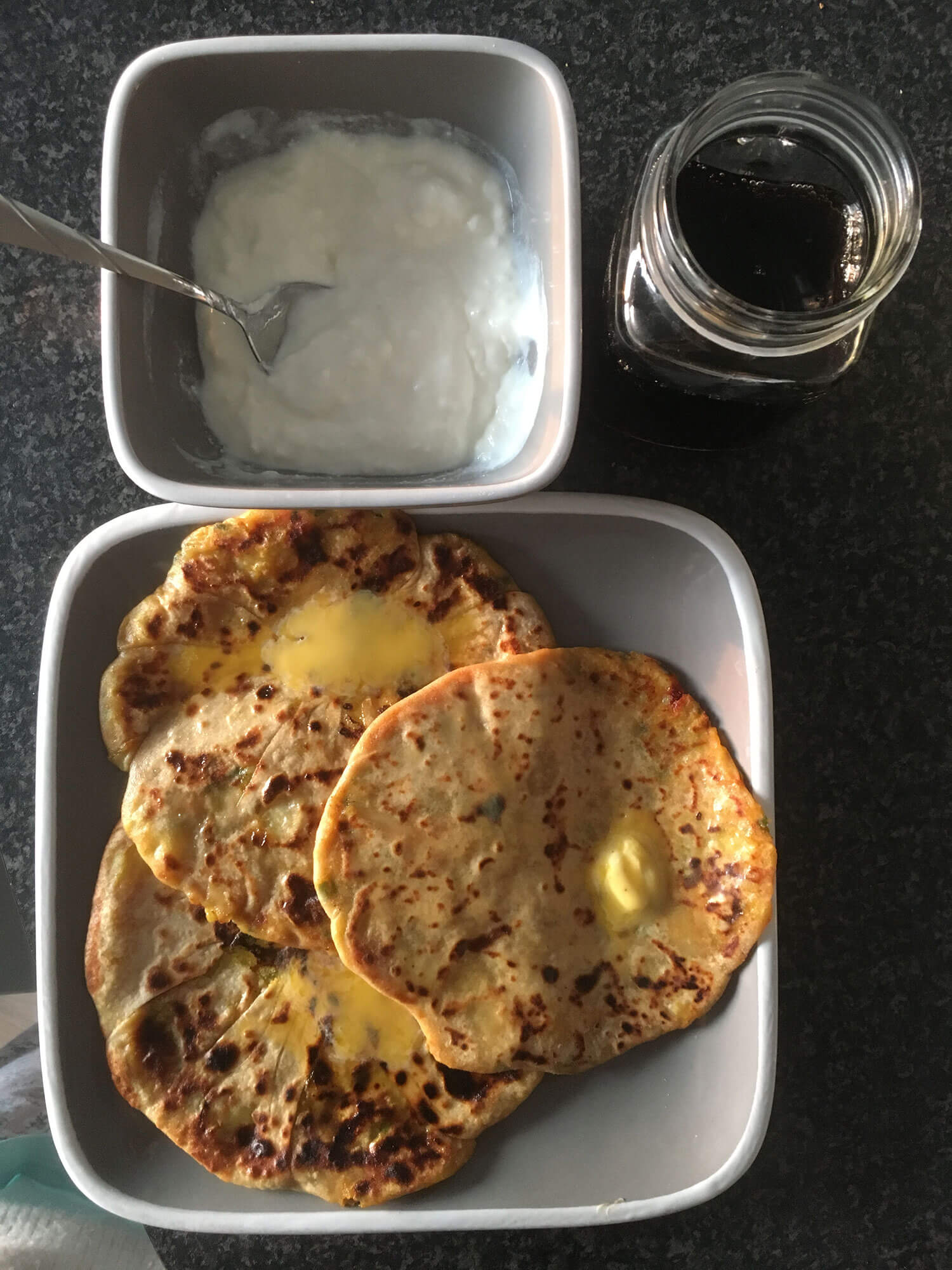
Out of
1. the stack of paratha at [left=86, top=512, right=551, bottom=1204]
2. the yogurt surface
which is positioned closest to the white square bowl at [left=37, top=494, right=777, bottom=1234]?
the stack of paratha at [left=86, top=512, right=551, bottom=1204]

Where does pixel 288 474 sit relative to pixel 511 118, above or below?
below

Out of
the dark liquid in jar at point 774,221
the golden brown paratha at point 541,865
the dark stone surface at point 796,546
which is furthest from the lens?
the dark stone surface at point 796,546

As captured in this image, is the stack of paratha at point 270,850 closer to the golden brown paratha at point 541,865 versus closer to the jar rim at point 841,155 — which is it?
the golden brown paratha at point 541,865

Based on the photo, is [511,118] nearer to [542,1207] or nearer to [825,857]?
[825,857]

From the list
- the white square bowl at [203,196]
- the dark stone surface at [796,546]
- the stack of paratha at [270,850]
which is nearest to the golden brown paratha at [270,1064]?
the stack of paratha at [270,850]

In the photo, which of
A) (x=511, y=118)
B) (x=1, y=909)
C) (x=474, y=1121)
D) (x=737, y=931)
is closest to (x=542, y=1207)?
(x=474, y=1121)

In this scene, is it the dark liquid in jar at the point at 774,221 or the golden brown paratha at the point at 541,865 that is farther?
the golden brown paratha at the point at 541,865
